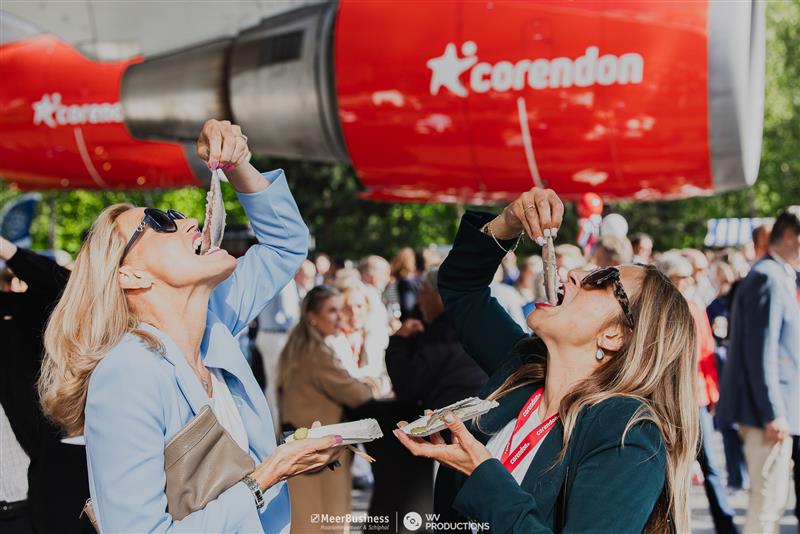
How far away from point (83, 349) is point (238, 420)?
380 millimetres

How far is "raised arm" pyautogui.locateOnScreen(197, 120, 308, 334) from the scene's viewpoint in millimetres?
2752

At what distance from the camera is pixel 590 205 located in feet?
23.2

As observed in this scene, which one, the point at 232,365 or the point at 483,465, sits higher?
the point at 232,365

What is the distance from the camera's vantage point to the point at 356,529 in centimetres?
630

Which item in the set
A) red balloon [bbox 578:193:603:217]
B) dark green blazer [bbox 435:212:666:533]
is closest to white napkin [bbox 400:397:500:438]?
dark green blazer [bbox 435:212:666:533]

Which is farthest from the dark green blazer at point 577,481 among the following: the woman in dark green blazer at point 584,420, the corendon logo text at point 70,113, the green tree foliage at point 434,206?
the green tree foliage at point 434,206

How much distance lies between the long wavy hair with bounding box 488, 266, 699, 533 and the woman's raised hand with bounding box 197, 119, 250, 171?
1.02 meters

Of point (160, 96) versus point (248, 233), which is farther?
point (248, 233)

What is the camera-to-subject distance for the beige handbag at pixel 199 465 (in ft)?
6.73

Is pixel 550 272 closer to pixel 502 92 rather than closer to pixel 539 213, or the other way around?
pixel 539 213

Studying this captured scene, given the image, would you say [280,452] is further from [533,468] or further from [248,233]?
[248,233]

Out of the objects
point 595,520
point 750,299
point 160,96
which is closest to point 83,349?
point 595,520

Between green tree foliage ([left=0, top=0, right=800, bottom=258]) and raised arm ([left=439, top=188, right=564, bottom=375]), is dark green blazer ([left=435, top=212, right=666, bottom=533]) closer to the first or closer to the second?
raised arm ([left=439, top=188, right=564, bottom=375])

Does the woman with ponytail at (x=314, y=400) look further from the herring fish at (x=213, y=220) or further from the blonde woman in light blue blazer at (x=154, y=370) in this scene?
the herring fish at (x=213, y=220)
